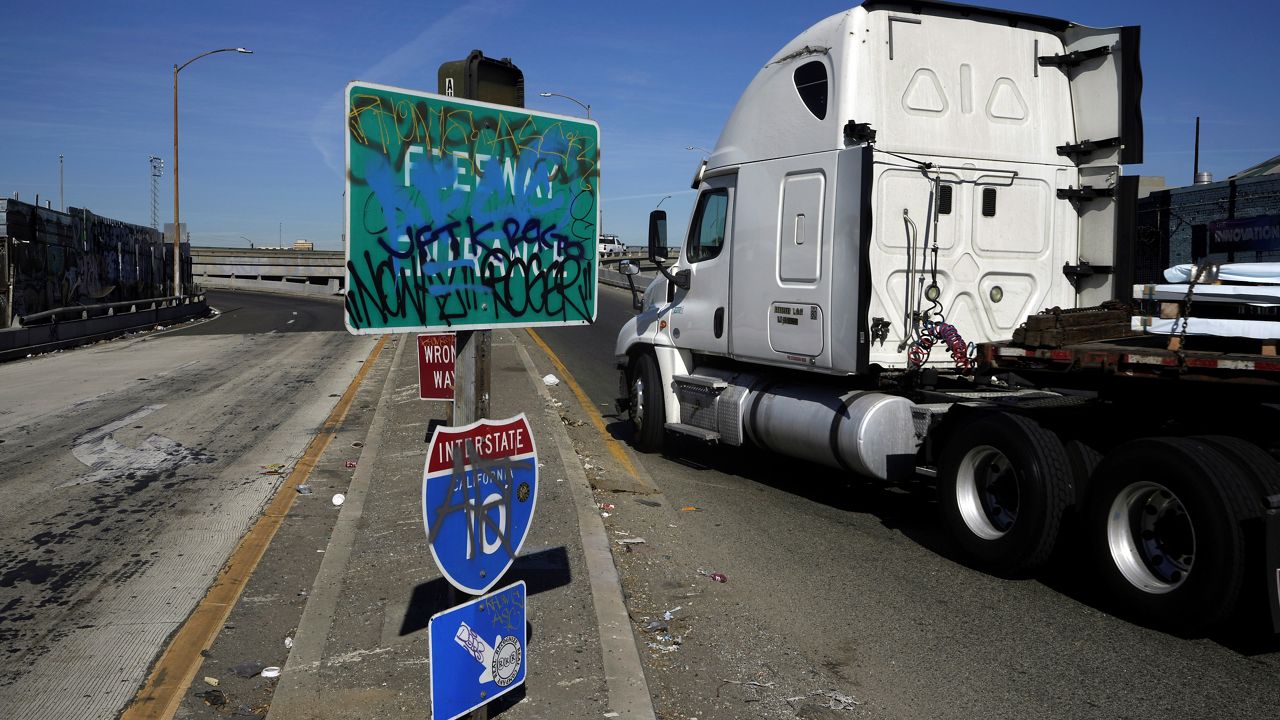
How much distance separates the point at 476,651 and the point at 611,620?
1625 millimetres

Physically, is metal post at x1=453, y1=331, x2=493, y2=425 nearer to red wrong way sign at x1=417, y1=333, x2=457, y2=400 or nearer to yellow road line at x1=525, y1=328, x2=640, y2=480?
yellow road line at x1=525, y1=328, x2=640, y2=480

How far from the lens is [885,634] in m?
5.34

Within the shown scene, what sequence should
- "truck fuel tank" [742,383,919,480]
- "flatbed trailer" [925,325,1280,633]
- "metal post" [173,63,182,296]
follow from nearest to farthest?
1. "flatbed trailer" [925,325,1280,633]
2. "truck fuel tank" [742,383,919,480]
3. "metal post" [173,63,182,296]

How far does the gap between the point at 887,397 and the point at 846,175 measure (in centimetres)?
167

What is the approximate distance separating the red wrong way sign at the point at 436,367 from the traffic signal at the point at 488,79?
500 cm

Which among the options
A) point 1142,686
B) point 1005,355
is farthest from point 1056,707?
point 1005,355

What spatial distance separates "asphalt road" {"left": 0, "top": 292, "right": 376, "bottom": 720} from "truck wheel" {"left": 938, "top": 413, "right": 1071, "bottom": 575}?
15.7ft

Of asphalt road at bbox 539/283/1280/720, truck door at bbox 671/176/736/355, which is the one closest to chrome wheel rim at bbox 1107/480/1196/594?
asphalt road at bbox 539/283/1280/720

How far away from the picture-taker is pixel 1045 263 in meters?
8.04

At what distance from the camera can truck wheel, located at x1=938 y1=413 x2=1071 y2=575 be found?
19.2 ft

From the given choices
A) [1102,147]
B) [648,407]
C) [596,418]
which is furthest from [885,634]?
[596,418]

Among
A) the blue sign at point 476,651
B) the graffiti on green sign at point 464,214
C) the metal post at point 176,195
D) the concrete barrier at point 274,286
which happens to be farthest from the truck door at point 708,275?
the concrete barrier at point 274,286

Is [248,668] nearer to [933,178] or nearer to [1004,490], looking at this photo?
[1004,490]

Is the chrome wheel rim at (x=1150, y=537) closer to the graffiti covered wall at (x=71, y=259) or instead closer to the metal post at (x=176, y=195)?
the graffiti covered wall at (x=71, y=259)
